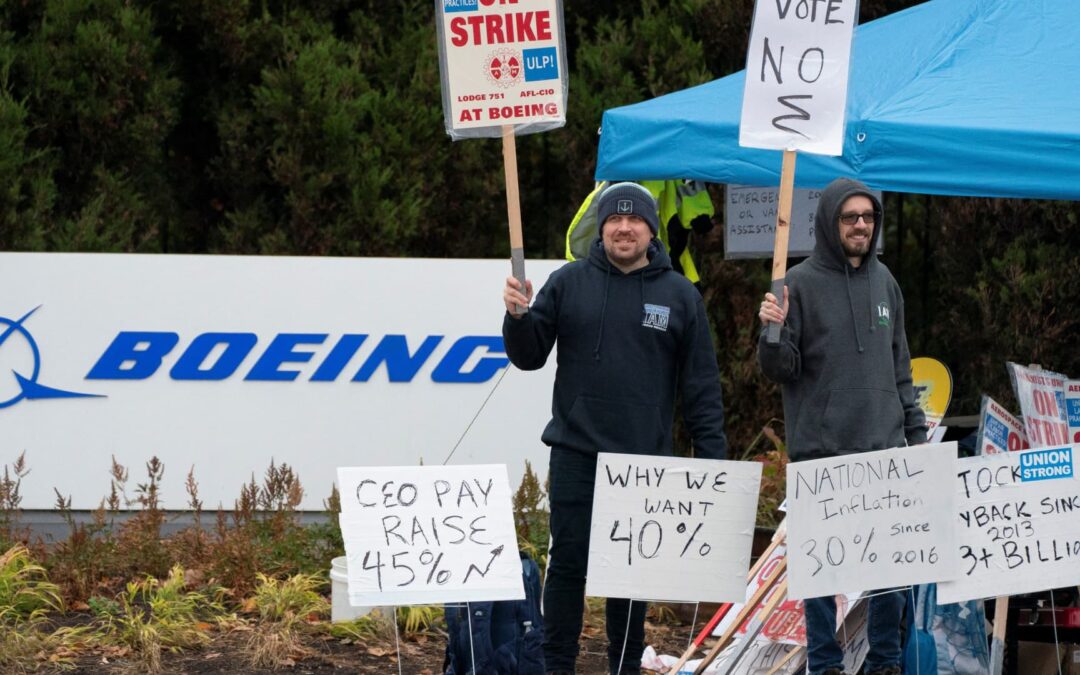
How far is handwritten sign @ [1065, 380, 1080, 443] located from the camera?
7.10 m

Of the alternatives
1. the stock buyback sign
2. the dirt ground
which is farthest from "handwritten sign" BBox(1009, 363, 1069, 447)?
the stock buyback sign

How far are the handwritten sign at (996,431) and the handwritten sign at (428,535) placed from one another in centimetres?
233

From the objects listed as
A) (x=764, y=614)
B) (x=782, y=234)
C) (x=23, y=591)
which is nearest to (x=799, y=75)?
(x=782, y=234)

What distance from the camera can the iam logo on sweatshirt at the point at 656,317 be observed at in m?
5.85

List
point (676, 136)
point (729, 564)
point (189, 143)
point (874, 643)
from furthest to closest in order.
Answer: point (189, 143) → point (676, 136) → point (874, 643) → point (729, 564)

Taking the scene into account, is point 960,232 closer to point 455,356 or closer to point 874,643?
point 455,356

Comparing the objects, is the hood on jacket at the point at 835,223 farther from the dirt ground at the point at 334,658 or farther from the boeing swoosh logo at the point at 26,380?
the boeing swoosh logo at the point at 26,380

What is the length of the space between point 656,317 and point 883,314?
884 millimetres

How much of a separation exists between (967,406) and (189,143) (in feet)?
20.0

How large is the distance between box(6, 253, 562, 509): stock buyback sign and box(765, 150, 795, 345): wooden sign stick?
4255 millimetres

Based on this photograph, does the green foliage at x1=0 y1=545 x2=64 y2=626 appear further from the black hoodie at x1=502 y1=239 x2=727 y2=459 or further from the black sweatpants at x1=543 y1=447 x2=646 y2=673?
the black hoodie at x1=502 y1=239 x2=727 y2=459

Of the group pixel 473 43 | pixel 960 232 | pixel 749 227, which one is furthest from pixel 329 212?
pixel 473 43

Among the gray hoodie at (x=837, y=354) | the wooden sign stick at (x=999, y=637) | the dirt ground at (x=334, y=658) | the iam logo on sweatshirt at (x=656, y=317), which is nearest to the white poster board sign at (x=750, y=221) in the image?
the dirt ground at (x=334, y=658)

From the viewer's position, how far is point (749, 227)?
29.7ft
